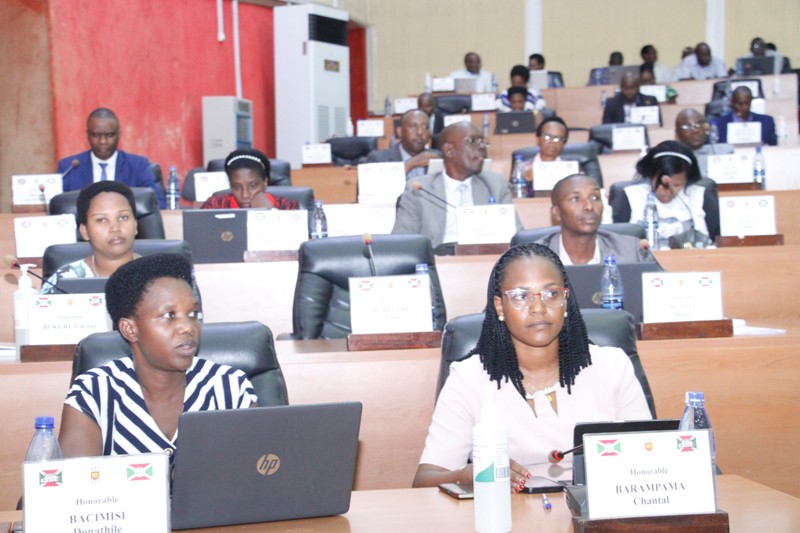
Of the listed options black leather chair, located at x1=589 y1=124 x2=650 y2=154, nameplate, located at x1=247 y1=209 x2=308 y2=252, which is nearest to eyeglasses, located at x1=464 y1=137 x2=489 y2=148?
nameplate, located at x1=247 y1=209 x2=308 y2=252

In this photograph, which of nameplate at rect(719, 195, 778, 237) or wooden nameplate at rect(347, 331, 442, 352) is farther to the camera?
nameplate at rect(719, 195, 778, 237)

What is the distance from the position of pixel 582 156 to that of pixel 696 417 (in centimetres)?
535

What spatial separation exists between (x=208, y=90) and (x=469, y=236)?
20.0 ft

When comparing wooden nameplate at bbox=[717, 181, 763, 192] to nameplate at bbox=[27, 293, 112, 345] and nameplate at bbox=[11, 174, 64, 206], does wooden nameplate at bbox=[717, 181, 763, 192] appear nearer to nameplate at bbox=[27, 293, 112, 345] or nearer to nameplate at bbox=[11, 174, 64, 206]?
nameplate at bbox=[11, 174, 64, 206]

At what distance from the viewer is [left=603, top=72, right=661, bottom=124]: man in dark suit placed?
985 cm

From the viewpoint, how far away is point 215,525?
5.65 ft

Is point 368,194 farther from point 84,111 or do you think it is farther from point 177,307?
point 177,307

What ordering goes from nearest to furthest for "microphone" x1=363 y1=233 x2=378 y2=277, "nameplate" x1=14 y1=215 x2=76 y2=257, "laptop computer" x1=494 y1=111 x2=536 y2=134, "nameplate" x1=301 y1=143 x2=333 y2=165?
1. "microphone" x1=363 y1=233 x2=378 y2=277
2. "nameplate" x1=14 y1=215 x2=76 y2=257
3. "nameplate" x1=301 y1=143 x2=333 y2=165
4. "laptop computer" x1=494 y1=111 x2=536 y2=134

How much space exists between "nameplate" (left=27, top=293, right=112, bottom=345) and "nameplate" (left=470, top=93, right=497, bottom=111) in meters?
8.38

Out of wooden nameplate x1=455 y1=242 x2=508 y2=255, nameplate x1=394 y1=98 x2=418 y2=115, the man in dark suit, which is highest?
nameplate x1=394 y1=98 x2=418 y2=115

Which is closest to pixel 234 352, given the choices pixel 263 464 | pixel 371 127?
pixel 263 464

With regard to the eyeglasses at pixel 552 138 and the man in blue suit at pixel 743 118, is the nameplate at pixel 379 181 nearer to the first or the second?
the eyeglasses at pixel 552 138

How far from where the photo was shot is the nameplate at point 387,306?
3.10 m

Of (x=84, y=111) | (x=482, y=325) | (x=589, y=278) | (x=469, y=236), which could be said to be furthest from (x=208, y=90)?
(x=482, y=325)
